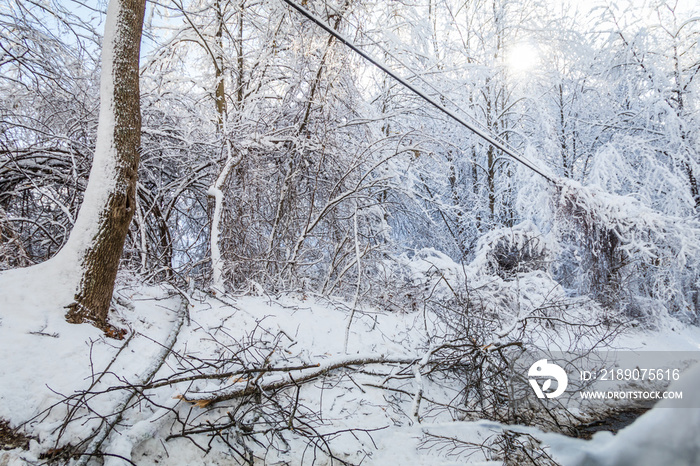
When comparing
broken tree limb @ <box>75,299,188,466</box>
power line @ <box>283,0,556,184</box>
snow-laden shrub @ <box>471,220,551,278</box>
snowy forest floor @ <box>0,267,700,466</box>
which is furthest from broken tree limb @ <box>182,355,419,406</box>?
snow-laden shrub @ <box>471,220,551,278</box>

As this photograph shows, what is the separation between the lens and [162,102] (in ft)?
19.1

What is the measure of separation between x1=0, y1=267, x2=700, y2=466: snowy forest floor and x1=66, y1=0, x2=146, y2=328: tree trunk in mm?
183

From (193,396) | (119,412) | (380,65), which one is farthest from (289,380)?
(380,65)

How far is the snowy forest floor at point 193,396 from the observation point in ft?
5.66

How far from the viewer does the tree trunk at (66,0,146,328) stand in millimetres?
2332

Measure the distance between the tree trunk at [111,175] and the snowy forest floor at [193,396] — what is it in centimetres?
18

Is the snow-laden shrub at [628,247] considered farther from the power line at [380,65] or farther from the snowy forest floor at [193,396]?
the snowy forest floor at [193,396]

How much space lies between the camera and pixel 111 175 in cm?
243

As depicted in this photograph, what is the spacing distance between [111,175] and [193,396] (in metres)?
1.64

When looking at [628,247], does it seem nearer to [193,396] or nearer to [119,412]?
[193,396]

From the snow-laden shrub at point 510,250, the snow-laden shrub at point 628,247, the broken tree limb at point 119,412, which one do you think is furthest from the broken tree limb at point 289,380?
the snow-laden shrub at point 628,247

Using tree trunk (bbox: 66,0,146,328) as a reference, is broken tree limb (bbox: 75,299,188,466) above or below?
below

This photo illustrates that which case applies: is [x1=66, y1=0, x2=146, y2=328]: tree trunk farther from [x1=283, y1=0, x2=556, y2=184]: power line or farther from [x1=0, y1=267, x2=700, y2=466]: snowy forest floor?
[x1=283, y1=0, x2=556, y2=184]: power line

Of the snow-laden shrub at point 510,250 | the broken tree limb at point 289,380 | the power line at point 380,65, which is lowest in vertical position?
the broken tree limb at point 289,380
